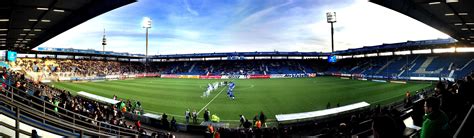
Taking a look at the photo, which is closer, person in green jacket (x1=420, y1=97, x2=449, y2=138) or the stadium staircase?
person in green jacket (x1=420, y1=97, x2=449, y2=138)

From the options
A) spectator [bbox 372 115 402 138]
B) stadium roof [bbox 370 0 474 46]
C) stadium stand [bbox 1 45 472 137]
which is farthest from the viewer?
stadium stand [bbox 1 45 472 137]

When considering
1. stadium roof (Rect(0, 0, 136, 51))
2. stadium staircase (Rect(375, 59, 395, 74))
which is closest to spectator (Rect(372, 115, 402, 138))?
stadium roof (Rect(0, 0, 136, 51))

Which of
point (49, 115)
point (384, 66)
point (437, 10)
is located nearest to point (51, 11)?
point (49, 115)

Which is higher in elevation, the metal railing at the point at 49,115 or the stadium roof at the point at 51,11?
the stadium roof at the point at 51,11

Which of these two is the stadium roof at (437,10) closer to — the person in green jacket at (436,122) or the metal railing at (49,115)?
the person in green jacket at (436,122)

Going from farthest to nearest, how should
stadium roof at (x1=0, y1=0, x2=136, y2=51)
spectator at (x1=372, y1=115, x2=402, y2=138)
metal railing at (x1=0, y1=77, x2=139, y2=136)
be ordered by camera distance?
stadium roof at (x1=0, y1=0, x2=136, y2=51), metal railing at (x1=0, y1=77, x2=139, y2=136), spectator at (x1=372, y1=115, x2=402, y2=138)

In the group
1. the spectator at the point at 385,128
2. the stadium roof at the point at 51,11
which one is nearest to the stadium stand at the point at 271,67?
the stadium roof at the point at 51,11

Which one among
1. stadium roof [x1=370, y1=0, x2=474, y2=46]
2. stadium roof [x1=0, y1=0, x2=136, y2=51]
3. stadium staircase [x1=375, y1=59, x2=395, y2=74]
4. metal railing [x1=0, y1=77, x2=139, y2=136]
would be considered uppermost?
stadium roof [x1=370, y1=0, x2=474, y2=46]

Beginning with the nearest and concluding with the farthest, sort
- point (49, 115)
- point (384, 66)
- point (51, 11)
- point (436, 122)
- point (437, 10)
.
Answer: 1. point (436, 122)
2. point (49, 115)
3. point (51, 11)
4. point (437, 10)
5. point (384, 66)

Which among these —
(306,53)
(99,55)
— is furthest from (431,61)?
(99,55)

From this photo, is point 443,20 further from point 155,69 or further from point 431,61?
point 155,69

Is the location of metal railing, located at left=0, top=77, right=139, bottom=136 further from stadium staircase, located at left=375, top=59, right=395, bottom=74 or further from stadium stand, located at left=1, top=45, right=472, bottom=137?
stadium staircase, located at left=375, top=59, right=395, bottom=74

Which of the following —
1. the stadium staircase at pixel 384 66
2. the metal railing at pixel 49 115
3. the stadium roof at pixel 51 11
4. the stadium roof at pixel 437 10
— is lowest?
the metal railing at pixel 49 115

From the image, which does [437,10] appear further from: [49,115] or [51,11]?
[51,11]
